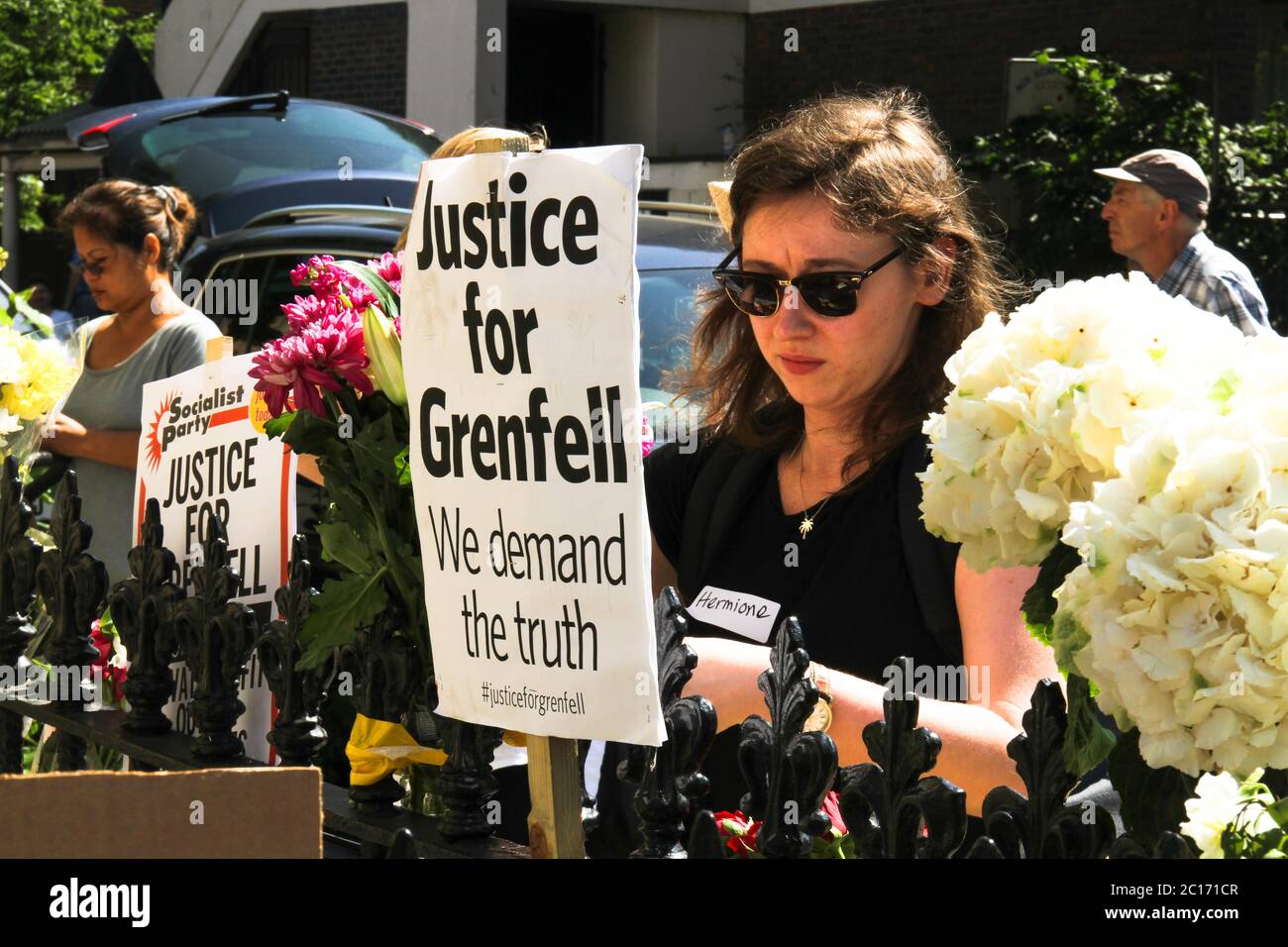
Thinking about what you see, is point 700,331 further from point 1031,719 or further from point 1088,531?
point 1088,531

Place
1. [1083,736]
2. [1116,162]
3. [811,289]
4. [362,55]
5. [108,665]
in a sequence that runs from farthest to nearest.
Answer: [362,55]
[1116,162]
[108,665]
[811,289]
[1083,736]

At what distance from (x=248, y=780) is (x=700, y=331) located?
1.53m

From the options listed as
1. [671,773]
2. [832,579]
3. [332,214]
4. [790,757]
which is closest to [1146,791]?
[790,757]

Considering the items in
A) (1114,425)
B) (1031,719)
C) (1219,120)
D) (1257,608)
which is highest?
(1219,120)

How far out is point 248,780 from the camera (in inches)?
56.5

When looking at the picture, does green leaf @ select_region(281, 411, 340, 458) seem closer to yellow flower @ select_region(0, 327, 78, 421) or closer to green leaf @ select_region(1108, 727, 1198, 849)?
green leaf @ select_region(1108, 727, 1198, 849)

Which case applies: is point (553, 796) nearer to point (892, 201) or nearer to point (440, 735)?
point (440, 735)

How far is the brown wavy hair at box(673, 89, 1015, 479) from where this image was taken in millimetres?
2346

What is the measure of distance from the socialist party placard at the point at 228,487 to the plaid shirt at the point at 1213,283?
14.7 ft

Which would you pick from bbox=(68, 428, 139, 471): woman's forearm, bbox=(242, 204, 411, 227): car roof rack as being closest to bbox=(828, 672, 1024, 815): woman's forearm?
bbox=(68, 428, 139, 471): woman's forearm

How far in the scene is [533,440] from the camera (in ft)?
5.43

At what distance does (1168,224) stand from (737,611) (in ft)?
16.4

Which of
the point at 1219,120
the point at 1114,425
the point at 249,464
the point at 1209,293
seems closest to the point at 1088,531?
the point at 1114,425

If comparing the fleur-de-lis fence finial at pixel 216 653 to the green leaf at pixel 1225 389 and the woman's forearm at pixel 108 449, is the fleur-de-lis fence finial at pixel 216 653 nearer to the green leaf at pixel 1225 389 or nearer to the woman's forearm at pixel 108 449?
the green leaf at pixel 1225 389
